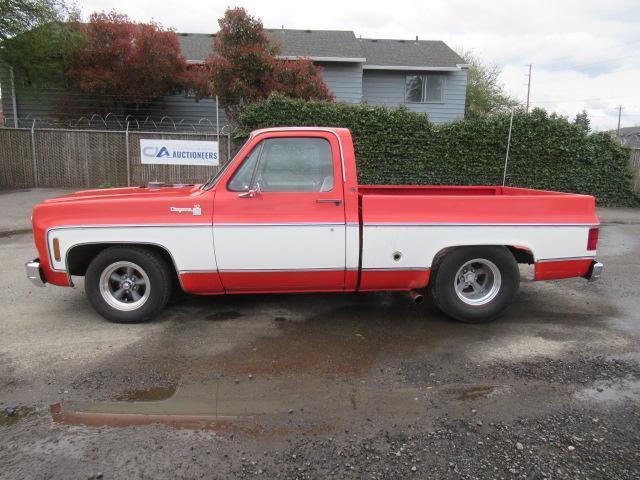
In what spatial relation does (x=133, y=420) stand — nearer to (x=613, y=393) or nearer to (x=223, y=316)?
(x=223, y=316)

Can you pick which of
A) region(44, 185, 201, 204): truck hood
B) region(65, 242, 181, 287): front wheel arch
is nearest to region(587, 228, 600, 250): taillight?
region(44, 185, 201, 204): truck hood

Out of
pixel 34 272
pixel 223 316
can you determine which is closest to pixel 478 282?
pixel 223 316

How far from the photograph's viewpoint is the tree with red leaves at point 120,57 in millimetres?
16297

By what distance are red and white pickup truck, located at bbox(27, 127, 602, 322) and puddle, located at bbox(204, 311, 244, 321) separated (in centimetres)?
42

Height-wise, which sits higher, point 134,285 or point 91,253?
point 91,253

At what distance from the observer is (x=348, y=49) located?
20312mm

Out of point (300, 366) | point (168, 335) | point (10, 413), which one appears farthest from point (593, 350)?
point (10, 413)

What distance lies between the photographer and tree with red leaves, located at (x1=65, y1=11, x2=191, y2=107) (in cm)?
1630

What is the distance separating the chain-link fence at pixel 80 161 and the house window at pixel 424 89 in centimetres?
1011

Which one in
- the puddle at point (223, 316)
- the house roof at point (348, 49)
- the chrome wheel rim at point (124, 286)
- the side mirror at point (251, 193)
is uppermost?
the house roof at point (348, 49)

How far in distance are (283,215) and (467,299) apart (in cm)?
208

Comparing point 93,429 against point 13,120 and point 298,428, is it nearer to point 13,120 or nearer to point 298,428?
point 298,428

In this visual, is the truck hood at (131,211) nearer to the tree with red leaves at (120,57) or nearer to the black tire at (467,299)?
the black tire at (467,299)

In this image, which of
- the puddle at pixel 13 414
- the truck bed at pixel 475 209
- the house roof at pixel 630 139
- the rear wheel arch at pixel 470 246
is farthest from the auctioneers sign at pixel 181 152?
the house roof at pixel 630 139
